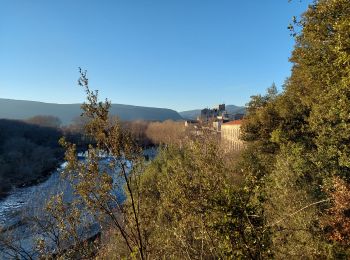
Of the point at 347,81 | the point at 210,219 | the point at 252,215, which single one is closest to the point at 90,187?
the point at 210,219

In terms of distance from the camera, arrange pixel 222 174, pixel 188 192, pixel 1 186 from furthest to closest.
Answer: pixel 1 186 → pixel 222 174 → pixel 188 192

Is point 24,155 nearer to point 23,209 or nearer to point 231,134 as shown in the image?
point 23,209

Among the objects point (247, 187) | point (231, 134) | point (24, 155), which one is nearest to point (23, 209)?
point (231, 134)

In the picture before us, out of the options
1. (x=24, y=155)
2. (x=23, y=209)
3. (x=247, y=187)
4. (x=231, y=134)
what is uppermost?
(x=247, y=187)

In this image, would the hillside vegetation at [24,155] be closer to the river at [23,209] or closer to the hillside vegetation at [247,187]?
the river at [23,209]

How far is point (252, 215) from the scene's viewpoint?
12.5 feet

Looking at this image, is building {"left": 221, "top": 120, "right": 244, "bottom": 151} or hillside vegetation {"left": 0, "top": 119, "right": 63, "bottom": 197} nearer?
building {"left": 221, "top": 120, "right": 244, "bottom": 151}

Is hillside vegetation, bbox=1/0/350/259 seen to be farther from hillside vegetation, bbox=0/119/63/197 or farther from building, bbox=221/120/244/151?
hillside vegetation, bbox=0/119/63/197

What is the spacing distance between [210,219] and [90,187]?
1669 mm

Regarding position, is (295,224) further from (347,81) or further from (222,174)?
(222,174)

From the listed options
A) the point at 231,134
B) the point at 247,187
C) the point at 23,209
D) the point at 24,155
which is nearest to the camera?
the point at 247,187

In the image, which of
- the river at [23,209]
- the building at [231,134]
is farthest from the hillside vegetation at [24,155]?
the building at [231,134]

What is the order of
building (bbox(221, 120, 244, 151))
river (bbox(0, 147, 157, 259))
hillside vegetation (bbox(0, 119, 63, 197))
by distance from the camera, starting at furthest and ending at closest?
hillside vegetation (bbox(0, 119, 63, 197))
building (bbox(221, 120, 244, 151))
river (bbox(0, 147, 157, 259))

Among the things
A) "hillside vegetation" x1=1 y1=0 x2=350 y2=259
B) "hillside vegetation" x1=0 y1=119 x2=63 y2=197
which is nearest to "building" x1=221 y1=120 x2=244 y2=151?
"hillside vegetation" x1=1 y1=0 x2=350 y2=259
